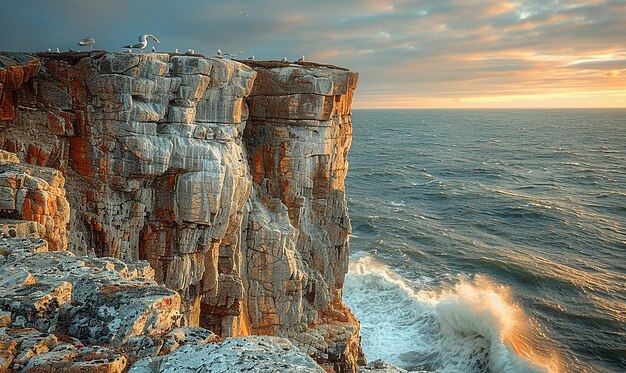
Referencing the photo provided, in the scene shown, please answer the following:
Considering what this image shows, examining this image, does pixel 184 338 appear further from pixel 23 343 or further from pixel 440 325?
pixel 440 325

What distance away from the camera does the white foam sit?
117ft

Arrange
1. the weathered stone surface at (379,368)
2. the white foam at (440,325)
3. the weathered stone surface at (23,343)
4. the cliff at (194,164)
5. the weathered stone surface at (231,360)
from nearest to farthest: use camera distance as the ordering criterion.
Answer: the weathered stone surface at (23,343) → the weathered stone surface at (231,360) → the cliff at (194,164) → the weathered stone surface at (379,368) → the white foam at (440,325)

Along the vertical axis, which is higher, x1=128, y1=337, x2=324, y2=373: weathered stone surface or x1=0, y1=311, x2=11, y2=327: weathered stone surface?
x1=0, y1=311, x2=11, y2=327: weathered stone surface

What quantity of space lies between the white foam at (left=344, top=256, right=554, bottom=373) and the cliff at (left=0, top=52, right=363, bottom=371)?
8.25 metres

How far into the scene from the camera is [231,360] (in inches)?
319

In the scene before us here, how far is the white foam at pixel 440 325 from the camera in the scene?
3556cm

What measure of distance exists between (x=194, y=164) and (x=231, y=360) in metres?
16.6

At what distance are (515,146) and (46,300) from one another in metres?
164

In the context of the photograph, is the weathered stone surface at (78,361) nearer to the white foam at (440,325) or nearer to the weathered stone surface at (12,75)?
the weathered stone surface at (12,75)

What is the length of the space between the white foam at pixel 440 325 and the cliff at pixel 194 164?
8.25 metres

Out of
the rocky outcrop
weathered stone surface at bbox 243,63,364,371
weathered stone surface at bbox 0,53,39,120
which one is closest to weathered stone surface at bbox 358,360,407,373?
weathered stone surface at bbox 243,63,364,371

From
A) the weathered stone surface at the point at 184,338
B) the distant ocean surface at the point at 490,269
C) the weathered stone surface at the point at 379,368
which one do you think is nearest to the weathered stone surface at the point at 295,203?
the weathered stone surface at the point at 379,368

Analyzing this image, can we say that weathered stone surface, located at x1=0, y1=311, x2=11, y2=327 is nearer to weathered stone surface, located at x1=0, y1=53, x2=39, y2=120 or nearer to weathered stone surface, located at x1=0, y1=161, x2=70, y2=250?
weathered stone surface, located at x1=0, y1=161, x2=70, y2=250

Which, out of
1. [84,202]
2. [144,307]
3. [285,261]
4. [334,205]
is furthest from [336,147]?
[144,307]
